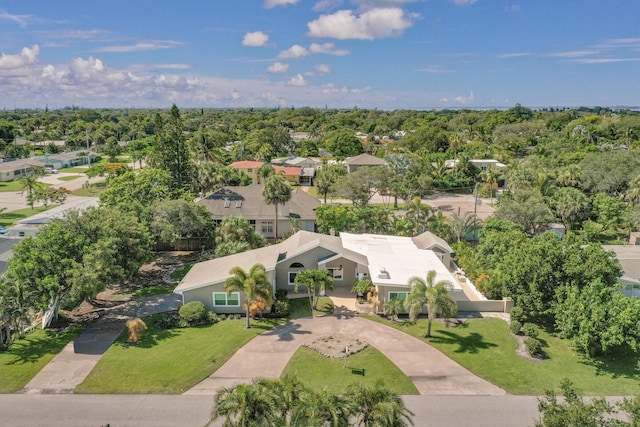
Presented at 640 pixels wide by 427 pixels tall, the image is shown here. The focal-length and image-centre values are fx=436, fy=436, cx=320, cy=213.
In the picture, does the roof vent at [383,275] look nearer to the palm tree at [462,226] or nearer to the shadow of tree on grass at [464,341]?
the shadow of tree on grass at [464,341]

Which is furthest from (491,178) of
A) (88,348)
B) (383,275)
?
(88,348)

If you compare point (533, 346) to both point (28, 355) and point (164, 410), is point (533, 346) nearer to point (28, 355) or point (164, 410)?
point (164, 410)

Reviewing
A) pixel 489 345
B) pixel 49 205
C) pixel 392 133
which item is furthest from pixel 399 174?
pixel 392 133

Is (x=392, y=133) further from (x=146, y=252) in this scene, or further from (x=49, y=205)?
(x=146, y=252)

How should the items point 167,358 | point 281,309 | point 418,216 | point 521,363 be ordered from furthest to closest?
1. point 418,216
2. point 281,309
3. point 521,363
4. point 167,358

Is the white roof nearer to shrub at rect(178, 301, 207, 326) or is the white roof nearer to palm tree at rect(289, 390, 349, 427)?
→ shrub at rect(178, 301, 207, 326)

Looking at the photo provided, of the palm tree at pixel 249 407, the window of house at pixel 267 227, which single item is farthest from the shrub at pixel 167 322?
the window of house at pixel 267 227
